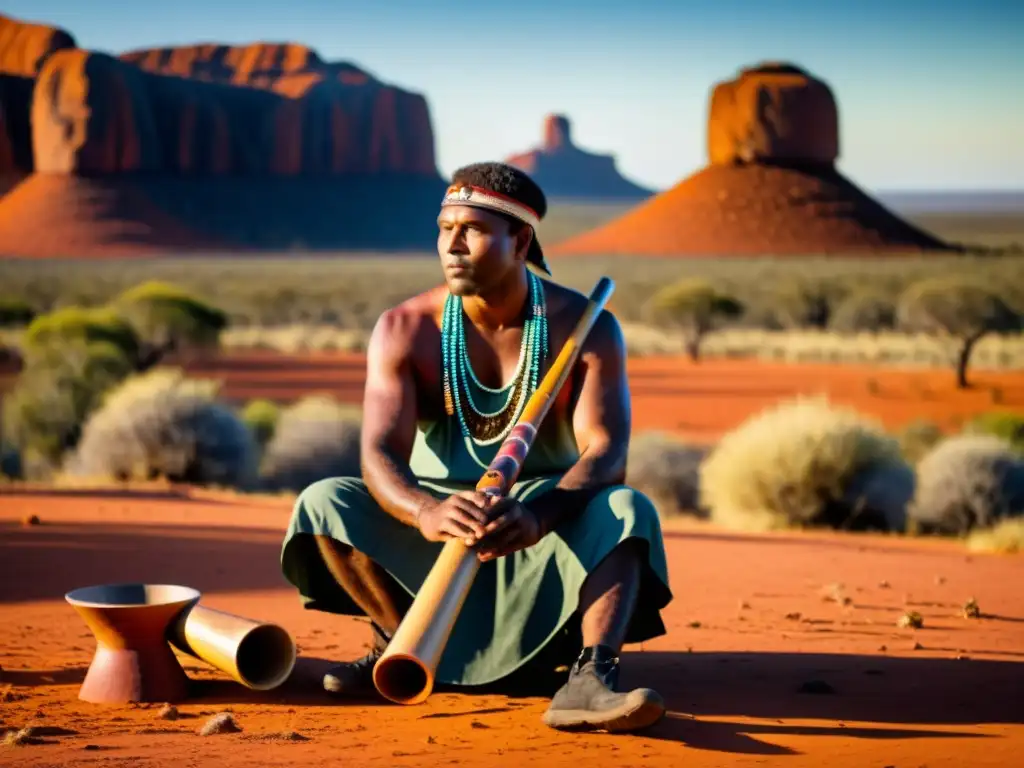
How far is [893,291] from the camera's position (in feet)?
178

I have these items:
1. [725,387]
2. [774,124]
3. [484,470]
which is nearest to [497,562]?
[484,470]

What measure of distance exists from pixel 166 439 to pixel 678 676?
33.0 feet

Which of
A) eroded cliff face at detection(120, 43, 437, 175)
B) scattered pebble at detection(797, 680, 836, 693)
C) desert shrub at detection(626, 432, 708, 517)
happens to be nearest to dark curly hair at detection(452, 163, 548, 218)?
scattered pebble at detection(797, 680, 836, 693)

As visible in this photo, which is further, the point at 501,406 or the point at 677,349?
the point at 677,349

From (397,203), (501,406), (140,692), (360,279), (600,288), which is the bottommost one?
(140,692)

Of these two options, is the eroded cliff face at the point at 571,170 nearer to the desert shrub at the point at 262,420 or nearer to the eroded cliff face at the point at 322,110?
the eroded cliff face at the point at 322,110

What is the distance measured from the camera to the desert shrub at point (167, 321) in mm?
32656

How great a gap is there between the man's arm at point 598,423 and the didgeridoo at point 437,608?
182 millimetres

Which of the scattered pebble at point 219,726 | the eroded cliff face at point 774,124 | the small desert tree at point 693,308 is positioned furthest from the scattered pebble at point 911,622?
the eroded cliff face at point 774,124

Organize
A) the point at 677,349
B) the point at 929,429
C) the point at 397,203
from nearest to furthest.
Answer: the point at 929,429 → the point at 677,349 → the point at 397,203

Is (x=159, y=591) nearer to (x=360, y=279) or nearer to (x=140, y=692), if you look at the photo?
(x=140, y=692)

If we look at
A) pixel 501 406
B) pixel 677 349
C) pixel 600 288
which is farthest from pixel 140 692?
pixel 677 349

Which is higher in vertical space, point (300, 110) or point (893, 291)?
point (300, 110)

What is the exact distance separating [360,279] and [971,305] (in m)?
41.7
